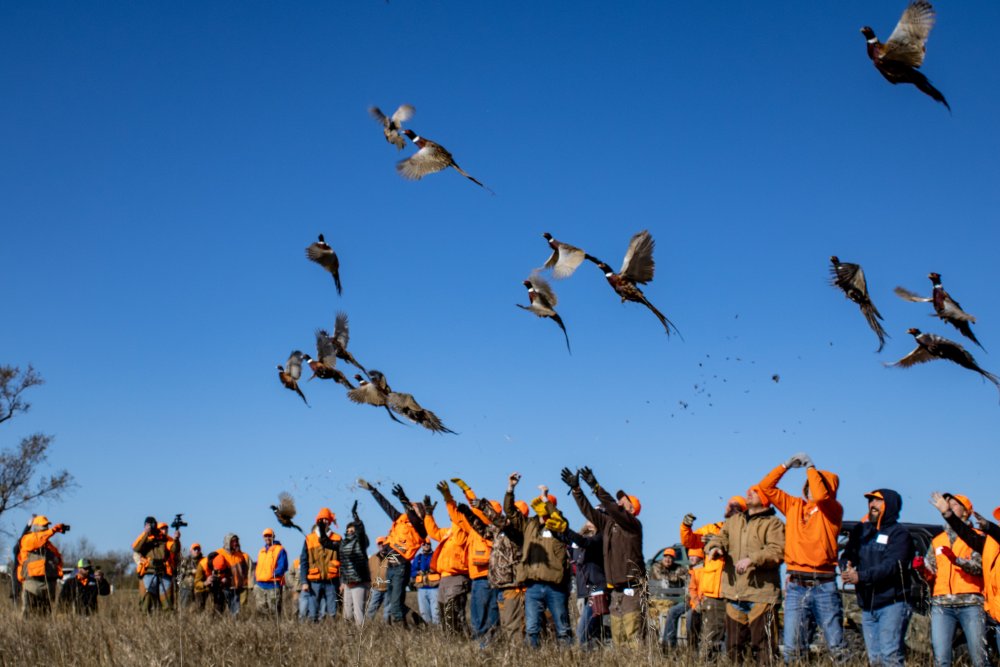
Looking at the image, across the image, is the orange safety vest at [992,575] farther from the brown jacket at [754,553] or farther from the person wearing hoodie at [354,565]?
the person wearing hoodie at [354,565]

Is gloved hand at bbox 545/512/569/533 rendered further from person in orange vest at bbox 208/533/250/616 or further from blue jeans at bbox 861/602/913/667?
person in orange vest at bbox 208/533/250/616

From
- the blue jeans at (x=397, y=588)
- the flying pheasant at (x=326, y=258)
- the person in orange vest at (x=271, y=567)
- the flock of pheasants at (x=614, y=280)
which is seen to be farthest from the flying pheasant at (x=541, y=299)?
the person in orange vest at (x=271, y=567)

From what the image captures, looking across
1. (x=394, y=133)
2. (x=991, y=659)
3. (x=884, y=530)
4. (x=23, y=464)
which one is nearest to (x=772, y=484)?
(x=884, y=530)

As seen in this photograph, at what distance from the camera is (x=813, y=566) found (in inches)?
355

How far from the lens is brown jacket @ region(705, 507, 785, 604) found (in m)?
9.48

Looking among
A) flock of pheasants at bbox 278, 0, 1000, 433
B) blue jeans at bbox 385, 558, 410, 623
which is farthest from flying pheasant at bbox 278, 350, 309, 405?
blue jeans at bbox 385, 558, 410, 623

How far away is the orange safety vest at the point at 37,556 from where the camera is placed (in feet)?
49.4

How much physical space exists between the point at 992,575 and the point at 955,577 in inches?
18.7

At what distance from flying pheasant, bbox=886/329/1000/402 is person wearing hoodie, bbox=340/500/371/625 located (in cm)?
802

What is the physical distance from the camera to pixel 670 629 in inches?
512

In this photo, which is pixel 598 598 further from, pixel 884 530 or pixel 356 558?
pixel 356 558

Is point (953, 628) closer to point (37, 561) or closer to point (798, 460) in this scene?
point (798, 460)

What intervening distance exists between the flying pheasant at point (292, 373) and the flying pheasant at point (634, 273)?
4688 millimetres

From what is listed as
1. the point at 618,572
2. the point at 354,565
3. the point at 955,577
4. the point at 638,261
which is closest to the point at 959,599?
the point at 955,577
